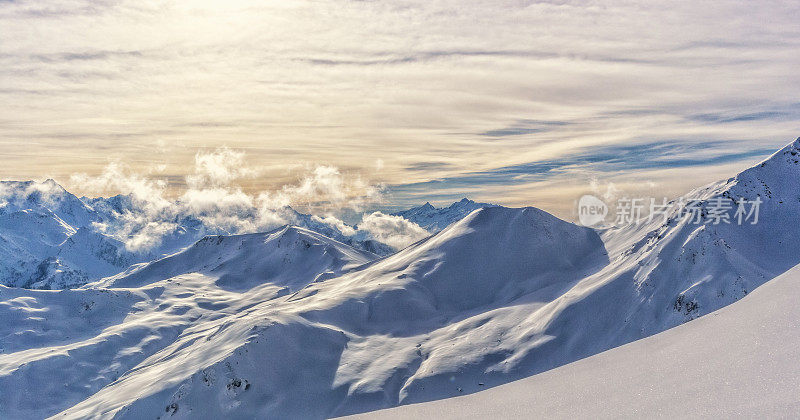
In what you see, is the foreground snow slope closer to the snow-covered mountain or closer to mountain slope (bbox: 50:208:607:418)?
the snow-covered mountain

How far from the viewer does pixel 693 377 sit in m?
11.0

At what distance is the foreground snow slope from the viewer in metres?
8.78

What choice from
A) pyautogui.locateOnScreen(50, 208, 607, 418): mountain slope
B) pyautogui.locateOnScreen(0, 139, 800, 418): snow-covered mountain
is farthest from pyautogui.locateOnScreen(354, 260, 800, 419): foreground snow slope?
pyautogui.locateOnScreen(50, 208, 607, 418): mountain slope

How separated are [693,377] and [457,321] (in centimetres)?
7158

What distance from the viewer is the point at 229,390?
5925cm

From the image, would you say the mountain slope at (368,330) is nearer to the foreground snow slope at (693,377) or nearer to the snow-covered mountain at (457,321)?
the snow-covered mountain at (457,321)

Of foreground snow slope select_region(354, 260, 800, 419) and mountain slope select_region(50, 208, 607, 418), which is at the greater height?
foreground snow slope select_region(354, 260, 800, 419)

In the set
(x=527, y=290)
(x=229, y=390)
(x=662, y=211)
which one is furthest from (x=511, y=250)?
(x=229, y=390)

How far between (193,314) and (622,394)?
146 metres

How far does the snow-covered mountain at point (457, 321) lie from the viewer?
194ft

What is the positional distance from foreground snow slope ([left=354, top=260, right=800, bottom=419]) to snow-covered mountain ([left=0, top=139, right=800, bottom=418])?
143ft

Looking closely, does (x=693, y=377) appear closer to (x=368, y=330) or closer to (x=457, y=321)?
(x=457, y=321)

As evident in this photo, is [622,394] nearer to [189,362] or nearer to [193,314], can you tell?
[189,362]

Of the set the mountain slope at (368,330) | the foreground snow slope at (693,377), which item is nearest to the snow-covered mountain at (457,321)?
the mountain slope at (368,330)
